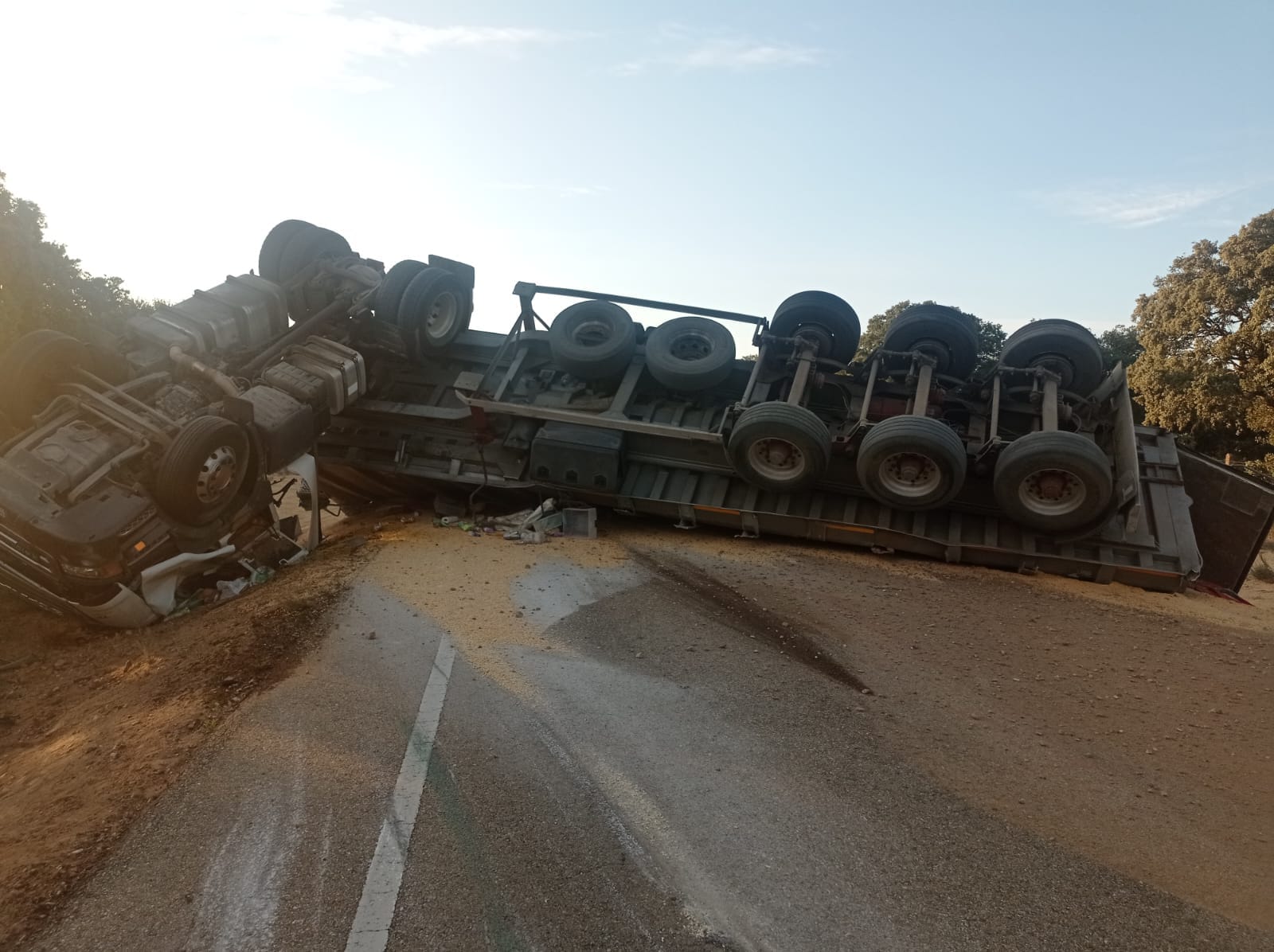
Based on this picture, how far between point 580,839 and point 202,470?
4.40 m

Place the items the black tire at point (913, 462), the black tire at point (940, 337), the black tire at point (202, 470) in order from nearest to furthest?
1. the black tire at point (202, 470)
2. the black tire at point (913, 462)
3. the black tire at point (940, 337)

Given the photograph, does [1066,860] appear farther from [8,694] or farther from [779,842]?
[8,694]

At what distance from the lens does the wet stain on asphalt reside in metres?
4.72

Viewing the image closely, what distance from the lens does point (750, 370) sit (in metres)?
8.34

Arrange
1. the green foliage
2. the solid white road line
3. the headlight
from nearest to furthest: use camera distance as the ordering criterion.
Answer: the solid white road line, the headlight, the green foliage

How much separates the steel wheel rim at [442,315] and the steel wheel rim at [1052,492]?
6.40m

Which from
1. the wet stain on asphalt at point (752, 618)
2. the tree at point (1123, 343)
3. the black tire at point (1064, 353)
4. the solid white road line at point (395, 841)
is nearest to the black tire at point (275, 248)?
the wet stain on asphalt at point (752, 618)

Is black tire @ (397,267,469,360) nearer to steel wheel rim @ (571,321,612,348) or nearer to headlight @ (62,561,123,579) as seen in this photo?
steel wheel rim @ (571,321,612,348)

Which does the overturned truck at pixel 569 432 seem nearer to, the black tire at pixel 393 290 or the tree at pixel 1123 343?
the black tire at pixel 393 290

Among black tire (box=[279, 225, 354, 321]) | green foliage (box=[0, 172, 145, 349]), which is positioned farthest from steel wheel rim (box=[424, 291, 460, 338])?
green foliage (box=[0, 172, 145, 349])

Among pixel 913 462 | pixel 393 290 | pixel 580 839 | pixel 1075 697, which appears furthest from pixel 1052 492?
pixel 393 290

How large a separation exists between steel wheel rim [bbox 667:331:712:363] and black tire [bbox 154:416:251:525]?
4.41 metres

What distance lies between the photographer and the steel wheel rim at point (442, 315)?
8.82 m

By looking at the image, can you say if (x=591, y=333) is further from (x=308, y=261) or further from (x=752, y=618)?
(x=752, y=618)
